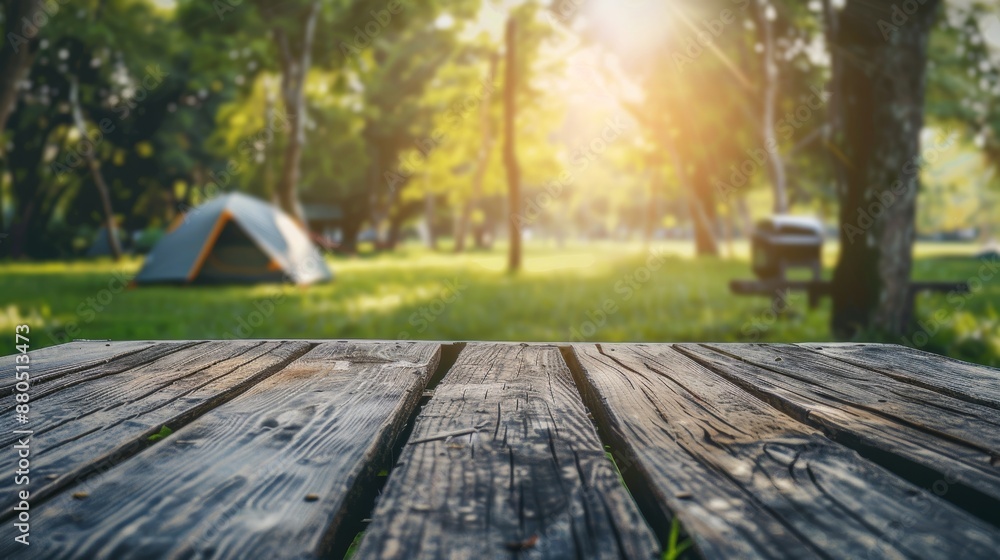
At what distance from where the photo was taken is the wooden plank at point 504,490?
0.85m

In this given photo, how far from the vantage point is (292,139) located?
19.2 m

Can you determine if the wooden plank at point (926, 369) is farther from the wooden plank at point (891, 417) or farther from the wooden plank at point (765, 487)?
the wooden plank at point (765, 487)

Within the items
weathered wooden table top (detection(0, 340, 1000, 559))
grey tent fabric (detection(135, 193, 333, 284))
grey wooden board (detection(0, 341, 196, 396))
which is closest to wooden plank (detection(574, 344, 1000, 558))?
weathered wooden table top (detection(0, 340, 1000, 559))

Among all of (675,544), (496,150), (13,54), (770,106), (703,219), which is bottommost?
(675,544)

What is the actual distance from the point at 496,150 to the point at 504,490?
26.0 m

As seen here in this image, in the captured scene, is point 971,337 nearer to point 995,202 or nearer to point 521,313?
point 521,313

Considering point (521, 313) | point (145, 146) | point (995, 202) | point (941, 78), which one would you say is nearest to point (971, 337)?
point (521, 313)

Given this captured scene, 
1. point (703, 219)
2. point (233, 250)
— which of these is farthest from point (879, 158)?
point (703, 219)

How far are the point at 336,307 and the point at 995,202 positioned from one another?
79830mm

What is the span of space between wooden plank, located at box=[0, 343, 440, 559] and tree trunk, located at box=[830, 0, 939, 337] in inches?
250

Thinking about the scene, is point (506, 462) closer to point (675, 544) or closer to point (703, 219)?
point (675, 544)

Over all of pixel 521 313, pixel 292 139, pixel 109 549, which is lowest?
pixel 521 313

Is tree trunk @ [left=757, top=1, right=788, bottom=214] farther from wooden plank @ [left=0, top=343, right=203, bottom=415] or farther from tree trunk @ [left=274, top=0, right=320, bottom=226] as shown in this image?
wooden plank @ [left=0, top=343, right=203, bottom=415]

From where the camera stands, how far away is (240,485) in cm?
103
